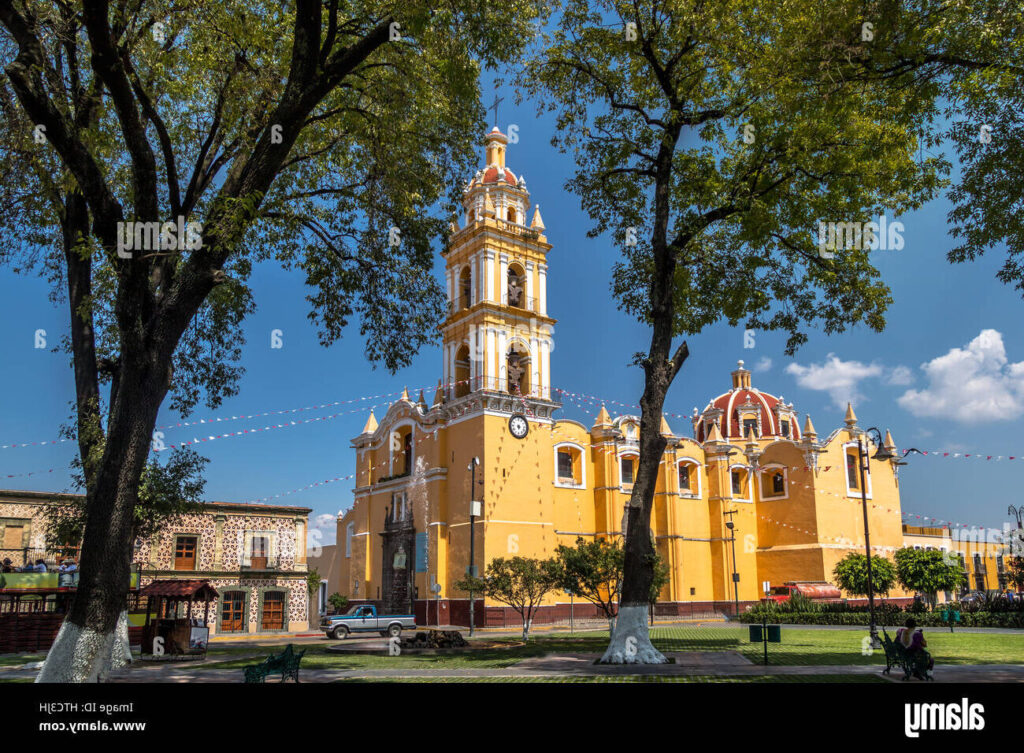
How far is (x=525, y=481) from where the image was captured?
36.3m

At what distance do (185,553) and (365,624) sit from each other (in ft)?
37.8

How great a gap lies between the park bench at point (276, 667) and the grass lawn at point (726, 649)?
358 cm

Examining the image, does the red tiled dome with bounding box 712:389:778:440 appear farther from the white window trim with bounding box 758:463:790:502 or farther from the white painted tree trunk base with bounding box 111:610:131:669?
the white painted tree trunk base with bounding box 111:610:131:669

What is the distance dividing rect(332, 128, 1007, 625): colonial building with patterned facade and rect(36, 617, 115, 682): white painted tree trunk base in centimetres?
2230

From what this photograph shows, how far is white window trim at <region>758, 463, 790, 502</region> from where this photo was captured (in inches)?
1812

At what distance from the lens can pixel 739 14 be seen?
1630 cm

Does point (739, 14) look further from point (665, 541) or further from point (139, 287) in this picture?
point (665, 541)

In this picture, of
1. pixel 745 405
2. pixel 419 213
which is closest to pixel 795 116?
pixel 419 213

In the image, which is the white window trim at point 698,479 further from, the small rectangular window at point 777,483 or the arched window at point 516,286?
the arched window at point 516,286

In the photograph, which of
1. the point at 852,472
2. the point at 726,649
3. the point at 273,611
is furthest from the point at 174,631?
the point at 852,472

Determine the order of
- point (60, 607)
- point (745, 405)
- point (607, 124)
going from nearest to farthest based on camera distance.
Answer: point (607, 124) < point (60, 607) < point (745, 405)

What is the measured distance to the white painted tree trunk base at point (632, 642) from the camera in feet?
46.2
